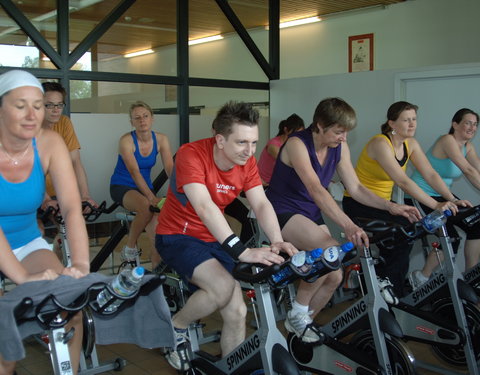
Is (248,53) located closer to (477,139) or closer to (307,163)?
(477,139)

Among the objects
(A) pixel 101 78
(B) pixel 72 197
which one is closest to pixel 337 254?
(B) pixel 72 197

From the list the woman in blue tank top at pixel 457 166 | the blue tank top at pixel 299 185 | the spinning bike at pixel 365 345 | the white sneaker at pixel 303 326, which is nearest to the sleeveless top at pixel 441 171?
the woman in blue tank top at pixel 457 166

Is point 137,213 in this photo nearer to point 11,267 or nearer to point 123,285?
point 11,267

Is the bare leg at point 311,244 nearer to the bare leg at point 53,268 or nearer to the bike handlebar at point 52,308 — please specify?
the bare leg at point 53,268

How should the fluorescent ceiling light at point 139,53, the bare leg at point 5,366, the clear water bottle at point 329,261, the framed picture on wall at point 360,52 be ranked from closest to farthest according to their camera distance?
the bare leg at point 5,366, the clear water bottle at point 329,261, the fluorescent ceiling light at point 139,53, the framed picture on wall at point 360,52

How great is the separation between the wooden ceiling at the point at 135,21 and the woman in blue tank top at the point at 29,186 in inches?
132

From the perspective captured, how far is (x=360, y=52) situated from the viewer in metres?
8.60

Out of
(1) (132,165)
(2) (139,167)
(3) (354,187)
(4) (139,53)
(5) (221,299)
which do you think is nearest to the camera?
(5) (221,299)

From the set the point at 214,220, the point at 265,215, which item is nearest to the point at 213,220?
the point at 214,220

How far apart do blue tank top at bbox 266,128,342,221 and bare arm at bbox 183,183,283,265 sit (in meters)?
0.83

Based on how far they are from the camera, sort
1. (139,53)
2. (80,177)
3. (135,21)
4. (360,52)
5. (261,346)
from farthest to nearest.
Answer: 1. (360,52)
2. (135,21)
3. (139,53)
4. (80,177)
5. (261,346)

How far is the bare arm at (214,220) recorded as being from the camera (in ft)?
7.71

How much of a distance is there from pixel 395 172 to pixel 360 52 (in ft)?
16.7

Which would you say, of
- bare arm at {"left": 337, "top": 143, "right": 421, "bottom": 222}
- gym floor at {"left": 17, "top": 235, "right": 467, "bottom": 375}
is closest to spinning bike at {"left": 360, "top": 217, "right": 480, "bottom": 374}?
gym floor at {"left": 17, "top": 235, "right": 467, "bottom": 375}
